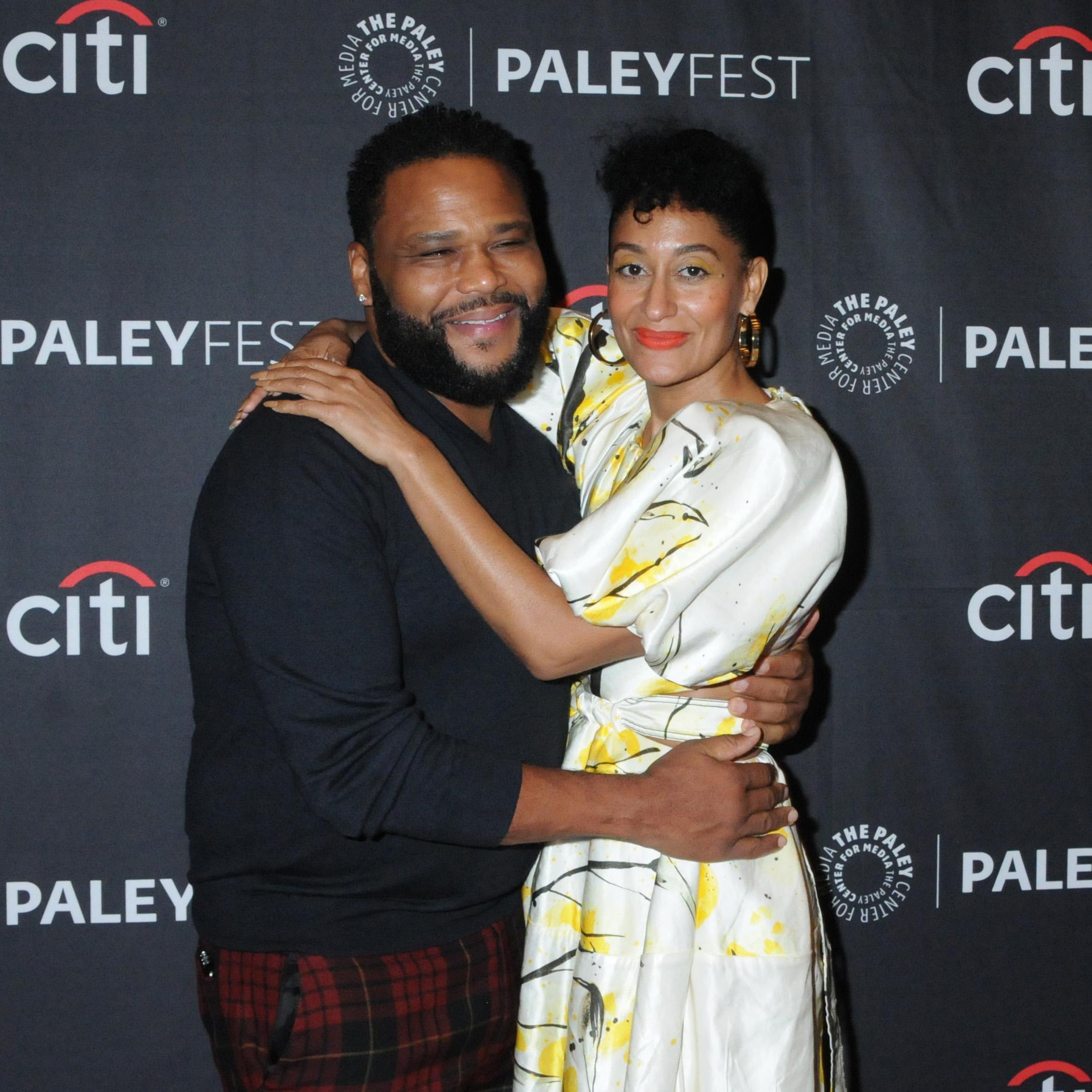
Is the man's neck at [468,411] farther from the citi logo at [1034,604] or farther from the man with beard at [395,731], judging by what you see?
the citi logo at [1034,604]

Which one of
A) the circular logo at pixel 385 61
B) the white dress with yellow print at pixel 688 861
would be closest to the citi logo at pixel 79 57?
the circular logo at pixel 385 61

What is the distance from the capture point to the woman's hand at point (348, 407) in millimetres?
1469

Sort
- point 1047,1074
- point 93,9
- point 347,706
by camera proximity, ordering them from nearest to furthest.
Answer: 1. point 347,706
2. point 93,9
3. point 1047,1074

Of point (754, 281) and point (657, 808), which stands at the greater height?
point (754, 281)

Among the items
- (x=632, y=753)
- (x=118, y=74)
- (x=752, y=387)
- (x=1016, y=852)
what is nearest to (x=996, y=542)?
(x=1016, y=852)

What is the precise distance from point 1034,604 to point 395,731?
1.61 m

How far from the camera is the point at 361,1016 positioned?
1511mm

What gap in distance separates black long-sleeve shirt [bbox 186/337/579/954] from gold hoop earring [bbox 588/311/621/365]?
293 millimetres

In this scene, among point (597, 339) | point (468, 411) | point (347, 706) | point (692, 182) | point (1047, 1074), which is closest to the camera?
point (347, 706)

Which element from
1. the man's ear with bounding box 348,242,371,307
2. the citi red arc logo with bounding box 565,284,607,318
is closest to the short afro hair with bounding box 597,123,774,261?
the man's ear with bounding box 348,242,371,307

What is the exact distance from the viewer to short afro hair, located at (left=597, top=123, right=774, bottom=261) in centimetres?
163

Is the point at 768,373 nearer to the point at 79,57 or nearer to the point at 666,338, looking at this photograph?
the point at 666,338

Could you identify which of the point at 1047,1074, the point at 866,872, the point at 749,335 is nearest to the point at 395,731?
the point at 749,335

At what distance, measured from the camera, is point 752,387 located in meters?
1.73
